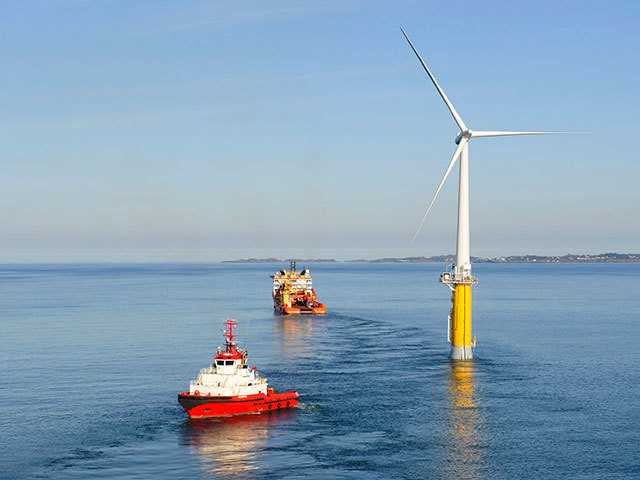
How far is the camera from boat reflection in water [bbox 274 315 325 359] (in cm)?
12912

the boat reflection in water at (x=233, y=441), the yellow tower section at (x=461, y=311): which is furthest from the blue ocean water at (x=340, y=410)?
the yellow tower section at (x=461, y=311)

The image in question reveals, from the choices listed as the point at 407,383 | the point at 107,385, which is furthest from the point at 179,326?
the point at 407,383

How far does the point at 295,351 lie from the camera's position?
128m

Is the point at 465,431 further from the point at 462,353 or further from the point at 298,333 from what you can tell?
the point at 298,333

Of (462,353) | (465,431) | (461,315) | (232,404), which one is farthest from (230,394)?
(462,353)

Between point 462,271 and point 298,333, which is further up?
point 462,271

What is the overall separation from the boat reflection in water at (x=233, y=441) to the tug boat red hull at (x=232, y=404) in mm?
775

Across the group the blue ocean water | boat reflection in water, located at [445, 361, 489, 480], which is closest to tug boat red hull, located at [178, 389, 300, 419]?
the blue ocean water

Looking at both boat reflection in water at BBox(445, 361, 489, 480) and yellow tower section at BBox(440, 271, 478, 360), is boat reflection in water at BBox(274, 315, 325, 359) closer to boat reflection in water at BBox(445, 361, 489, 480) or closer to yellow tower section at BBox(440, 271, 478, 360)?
yellow tower section at BBox(440, 271, 478, 360)

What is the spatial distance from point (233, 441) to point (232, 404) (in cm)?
951

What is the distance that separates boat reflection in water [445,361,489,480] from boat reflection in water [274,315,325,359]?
116ft

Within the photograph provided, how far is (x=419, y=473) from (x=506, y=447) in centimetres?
1137

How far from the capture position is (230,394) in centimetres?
8169

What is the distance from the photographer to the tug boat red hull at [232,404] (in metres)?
78.6
